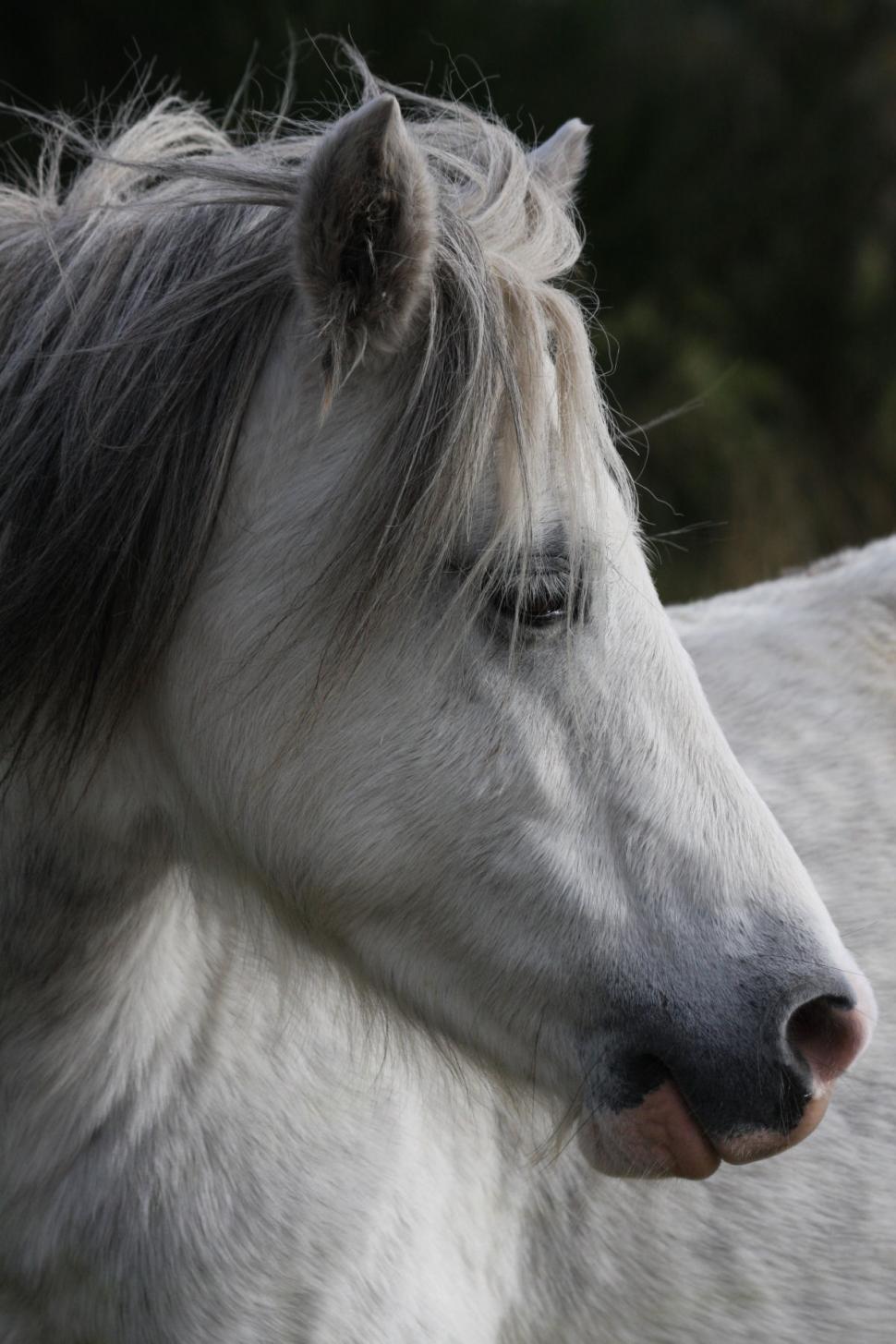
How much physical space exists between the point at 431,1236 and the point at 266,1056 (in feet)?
0.96

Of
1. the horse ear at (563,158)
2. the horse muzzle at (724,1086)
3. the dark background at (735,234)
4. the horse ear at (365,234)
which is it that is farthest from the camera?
the dark background at (735,234)

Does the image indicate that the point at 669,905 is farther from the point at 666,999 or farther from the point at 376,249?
the point at 376,249

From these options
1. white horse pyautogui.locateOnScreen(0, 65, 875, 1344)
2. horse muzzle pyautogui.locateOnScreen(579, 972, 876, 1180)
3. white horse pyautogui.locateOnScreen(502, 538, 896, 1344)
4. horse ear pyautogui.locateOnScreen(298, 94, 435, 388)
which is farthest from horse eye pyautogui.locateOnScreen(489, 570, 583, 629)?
white horse pyautogui.locateOnScreen(502, 538, 896, 1344)

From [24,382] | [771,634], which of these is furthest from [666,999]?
[771,634]

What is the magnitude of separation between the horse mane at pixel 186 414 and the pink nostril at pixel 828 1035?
0.50 meters

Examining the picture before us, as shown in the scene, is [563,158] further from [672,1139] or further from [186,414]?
[672,1139]

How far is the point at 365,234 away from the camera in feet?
3.88

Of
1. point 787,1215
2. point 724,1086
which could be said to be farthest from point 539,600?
point 787,1215

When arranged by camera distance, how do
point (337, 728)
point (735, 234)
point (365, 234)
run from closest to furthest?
point (365, 234) < point (337, 728) < point (735, 234)

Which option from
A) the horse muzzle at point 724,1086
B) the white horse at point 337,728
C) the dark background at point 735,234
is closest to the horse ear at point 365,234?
the white horse at point 337,728

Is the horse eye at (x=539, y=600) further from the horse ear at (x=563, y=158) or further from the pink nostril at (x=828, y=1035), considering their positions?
the horse ear at (x=563, y=158)

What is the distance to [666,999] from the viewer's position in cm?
125

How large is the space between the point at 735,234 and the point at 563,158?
17.0 ft

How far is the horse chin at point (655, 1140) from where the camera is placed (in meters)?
1.29
